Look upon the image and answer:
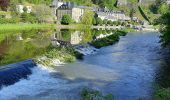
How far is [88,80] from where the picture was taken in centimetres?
2491

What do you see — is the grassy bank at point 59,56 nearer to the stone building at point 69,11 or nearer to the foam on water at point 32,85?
the foam on water at point 32,85

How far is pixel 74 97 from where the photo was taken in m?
20.2

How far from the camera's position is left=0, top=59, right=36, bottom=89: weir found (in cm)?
2292

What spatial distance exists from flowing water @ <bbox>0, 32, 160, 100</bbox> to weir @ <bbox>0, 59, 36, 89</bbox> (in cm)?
28

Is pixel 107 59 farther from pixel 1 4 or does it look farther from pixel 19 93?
pixel 1 4

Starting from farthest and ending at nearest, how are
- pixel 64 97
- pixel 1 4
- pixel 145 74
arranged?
pixel 1 4 < pixel 145 74 < pixel 64 97

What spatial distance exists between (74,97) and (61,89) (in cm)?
189

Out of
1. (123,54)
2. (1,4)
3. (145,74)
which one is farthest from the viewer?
(1,4)

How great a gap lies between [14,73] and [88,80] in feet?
16.9

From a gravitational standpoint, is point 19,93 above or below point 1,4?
below

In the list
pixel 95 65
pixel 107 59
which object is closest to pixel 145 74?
pixel 95 65

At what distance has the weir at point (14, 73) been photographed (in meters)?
22.9

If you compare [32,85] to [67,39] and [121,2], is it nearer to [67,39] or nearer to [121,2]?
[67,39]

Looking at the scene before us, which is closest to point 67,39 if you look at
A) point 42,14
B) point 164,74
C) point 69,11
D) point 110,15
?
point 164,74
